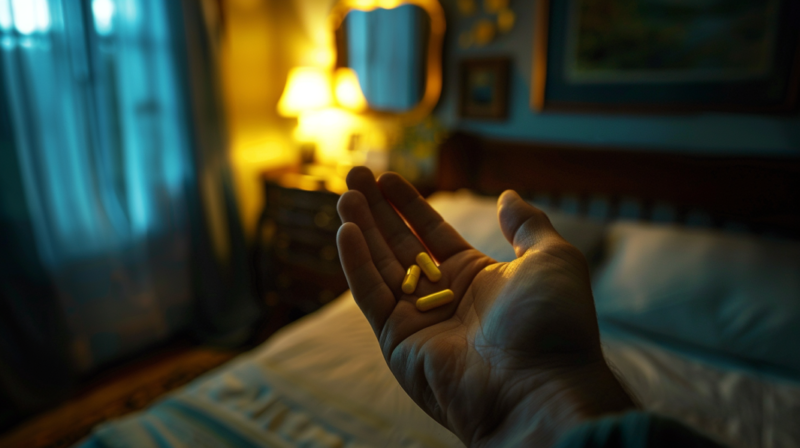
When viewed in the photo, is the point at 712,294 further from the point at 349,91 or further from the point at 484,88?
the point at 349,91

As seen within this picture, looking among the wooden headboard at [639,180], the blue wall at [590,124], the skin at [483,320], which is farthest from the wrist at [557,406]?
the blue wall at [590,124]

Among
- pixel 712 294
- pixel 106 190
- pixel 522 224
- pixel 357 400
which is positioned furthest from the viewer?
pixel 106 190

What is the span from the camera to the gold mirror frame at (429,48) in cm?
226

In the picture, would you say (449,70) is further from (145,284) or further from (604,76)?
(145,284)

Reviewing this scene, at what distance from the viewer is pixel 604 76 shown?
1883 millimetres

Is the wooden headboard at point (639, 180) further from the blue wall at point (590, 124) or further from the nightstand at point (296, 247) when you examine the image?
the nightstand at point (296, 247)

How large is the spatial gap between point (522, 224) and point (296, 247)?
2.09m

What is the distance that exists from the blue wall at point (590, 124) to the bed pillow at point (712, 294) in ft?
1.54

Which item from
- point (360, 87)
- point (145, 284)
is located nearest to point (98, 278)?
point (145, 284)

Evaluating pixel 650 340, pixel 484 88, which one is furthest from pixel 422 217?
pixel 484 88

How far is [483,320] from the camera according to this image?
0.68 m

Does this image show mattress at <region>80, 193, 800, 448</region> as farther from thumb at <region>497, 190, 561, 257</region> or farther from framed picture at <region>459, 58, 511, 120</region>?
framed picture at <region>459, 58, 511, 120</region>

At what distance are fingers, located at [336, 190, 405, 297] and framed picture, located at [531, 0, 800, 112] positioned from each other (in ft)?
5.16

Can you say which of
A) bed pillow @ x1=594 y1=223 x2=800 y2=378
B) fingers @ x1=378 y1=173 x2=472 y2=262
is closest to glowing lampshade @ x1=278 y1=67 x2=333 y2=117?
bed pillow @ x1=594 y1=223 x2=800 y2=378
